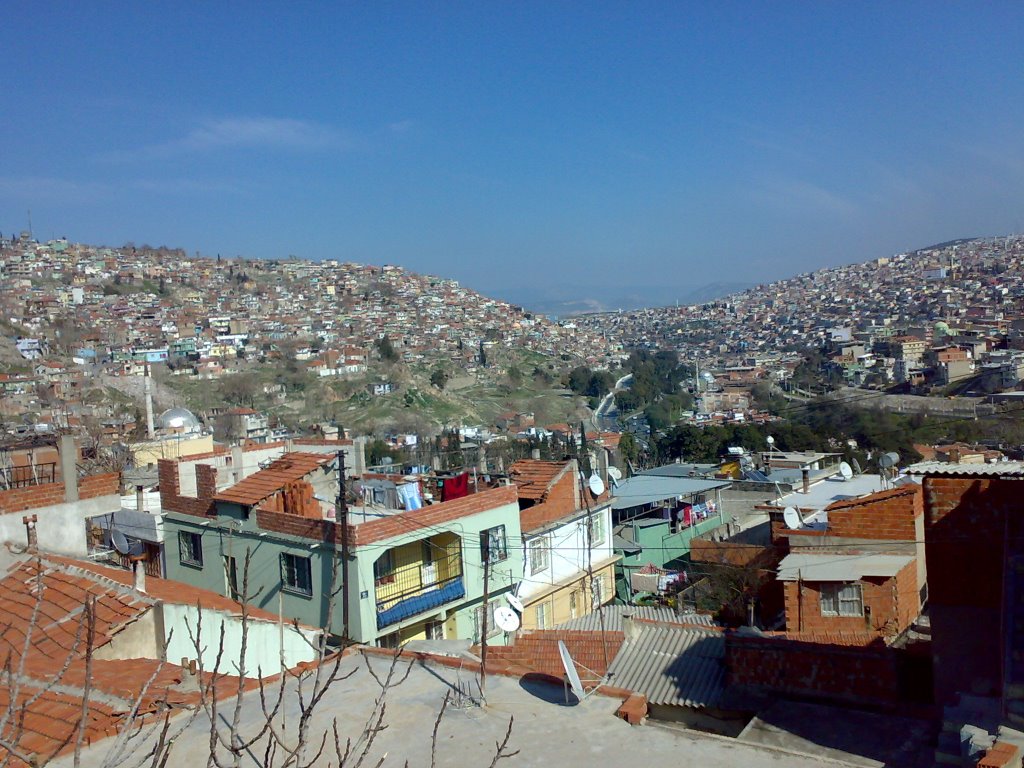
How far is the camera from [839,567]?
9.09 metres

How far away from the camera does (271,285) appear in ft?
400

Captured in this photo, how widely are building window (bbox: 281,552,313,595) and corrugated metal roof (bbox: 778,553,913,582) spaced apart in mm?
5202

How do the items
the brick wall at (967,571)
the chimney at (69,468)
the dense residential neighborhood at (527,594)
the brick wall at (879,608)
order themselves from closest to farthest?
the dense residential neighborhood at (527,594) → the brick wall at (967,571) → the brick wall at (879,608) → the chimney at (69,468)

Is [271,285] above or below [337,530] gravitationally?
above

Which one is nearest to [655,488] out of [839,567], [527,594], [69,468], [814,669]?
[527,594]

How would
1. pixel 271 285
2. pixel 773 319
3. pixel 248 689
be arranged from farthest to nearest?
pixel 271 285 → pixel 773 319 → pixel 248 689

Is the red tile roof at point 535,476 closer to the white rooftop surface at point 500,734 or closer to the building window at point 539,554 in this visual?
the building window at point 539,554

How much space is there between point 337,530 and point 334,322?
94237 millimetres

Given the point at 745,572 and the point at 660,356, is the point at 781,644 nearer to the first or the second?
the point at 745,572

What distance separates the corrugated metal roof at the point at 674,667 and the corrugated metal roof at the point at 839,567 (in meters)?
1.62

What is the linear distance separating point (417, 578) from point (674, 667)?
4.23m

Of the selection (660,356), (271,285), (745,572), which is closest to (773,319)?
(660,356)

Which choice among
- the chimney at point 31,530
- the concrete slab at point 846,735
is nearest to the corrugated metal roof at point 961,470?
the concrete slab at point 846,735

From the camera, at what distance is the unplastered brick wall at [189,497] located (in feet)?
37.4
